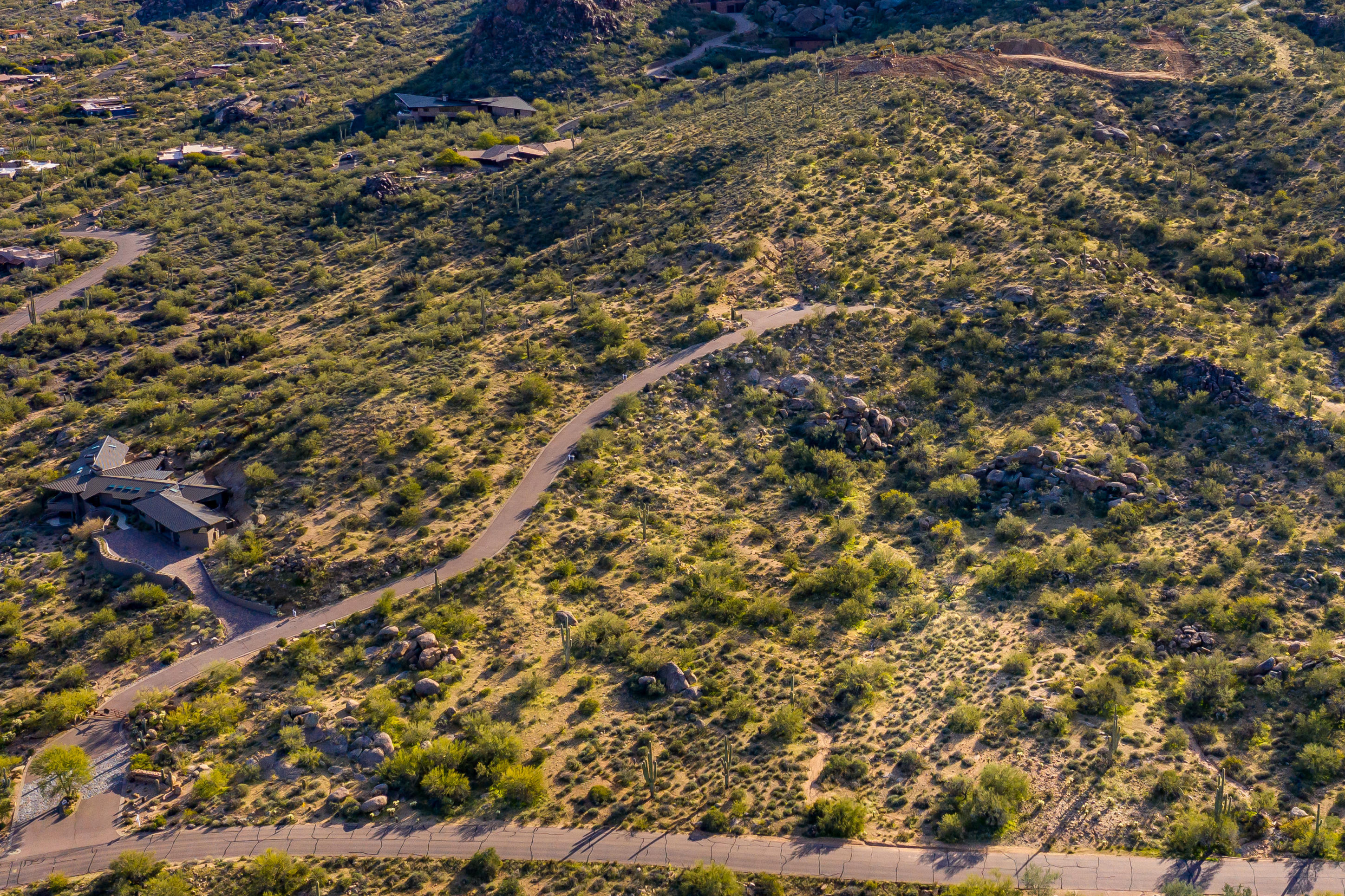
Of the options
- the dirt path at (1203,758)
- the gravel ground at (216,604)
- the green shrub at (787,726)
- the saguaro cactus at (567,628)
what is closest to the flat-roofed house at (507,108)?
the gravel ground at (216,604)

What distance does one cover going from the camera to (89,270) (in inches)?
3125

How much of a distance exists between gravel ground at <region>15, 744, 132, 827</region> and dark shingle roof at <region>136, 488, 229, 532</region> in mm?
13685

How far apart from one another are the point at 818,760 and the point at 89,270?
7523cm

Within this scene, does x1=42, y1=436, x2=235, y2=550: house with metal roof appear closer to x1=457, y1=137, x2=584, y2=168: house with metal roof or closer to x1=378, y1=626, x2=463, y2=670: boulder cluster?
x1=378, y1=626, x2=463, y2=670: boulder cluster

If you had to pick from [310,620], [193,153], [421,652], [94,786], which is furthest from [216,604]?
[193,153]

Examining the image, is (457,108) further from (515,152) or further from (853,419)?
(853,419)

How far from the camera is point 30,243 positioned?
3273 inches

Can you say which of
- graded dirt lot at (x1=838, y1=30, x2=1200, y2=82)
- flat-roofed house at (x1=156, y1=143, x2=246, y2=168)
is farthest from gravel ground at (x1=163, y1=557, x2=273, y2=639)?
graded dirt lot at (x1=838, y1=30, x2=1200, y2=82)

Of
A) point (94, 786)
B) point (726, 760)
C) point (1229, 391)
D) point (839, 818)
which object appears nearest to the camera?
point (839, 818)

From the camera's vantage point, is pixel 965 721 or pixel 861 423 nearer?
pixel 965 721

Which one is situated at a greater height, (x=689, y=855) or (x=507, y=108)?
(x=507, y=108)

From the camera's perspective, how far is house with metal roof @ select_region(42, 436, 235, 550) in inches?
1885

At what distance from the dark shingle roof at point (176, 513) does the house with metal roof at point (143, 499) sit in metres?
0.02

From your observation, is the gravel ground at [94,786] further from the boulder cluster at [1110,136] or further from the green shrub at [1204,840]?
the boulder cluster at [1110,136]
